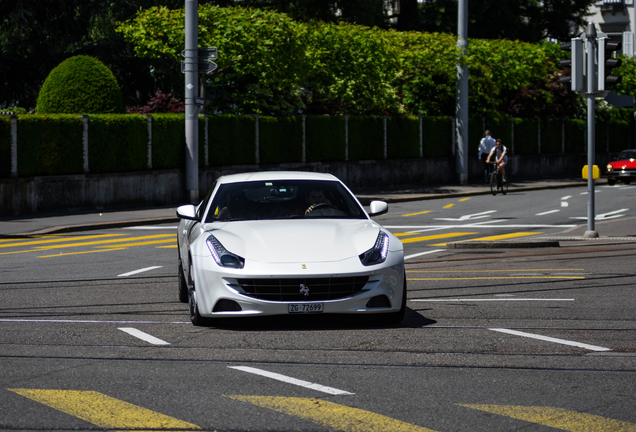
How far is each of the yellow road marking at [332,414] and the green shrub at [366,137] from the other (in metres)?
28.3

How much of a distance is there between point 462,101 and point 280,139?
9.38 meters

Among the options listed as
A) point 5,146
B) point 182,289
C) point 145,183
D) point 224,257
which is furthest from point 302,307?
point 145,183

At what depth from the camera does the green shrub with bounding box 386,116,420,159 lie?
1398 inches

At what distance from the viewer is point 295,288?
745 cm

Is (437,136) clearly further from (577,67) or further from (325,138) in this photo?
(577,67)

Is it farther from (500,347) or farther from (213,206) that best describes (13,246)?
(500,347)

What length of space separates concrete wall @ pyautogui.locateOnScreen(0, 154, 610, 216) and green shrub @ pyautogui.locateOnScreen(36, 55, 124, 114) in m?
2.15

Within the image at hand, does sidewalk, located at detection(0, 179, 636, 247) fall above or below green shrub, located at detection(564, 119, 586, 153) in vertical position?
below

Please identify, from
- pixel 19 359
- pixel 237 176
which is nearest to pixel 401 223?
pixel 237 176

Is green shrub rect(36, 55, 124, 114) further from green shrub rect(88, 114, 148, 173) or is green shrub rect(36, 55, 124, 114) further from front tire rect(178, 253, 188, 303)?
front tire rect(178, 253, 188, 303)

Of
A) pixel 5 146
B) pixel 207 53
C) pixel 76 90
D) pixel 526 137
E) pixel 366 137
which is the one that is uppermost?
pixel 207 53

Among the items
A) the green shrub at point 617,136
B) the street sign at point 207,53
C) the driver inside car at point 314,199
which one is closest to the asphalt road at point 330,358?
the driver inside car at point 314,199

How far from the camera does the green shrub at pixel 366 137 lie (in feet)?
110

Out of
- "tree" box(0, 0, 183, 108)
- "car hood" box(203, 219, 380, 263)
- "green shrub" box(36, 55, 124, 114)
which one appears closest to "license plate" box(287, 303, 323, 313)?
"car hood" box(203, 219, 380, 263)
